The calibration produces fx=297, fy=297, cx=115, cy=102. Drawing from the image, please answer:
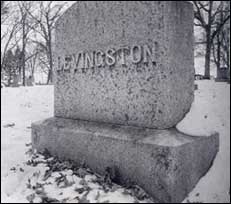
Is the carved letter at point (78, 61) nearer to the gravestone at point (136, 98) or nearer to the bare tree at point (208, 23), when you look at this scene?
the gravestone at point (136, 98)

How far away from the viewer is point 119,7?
11.8 feet

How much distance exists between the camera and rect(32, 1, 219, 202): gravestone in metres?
3.06

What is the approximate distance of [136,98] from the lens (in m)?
3.49

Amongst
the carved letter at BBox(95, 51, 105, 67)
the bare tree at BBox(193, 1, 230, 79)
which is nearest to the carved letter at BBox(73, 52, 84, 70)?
the carved letter at BBox(95, 51, 105, 67)

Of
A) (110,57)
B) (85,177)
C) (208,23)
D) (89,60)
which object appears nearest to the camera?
(85,177)

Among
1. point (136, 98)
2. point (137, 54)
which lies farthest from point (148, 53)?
point (136, 98)

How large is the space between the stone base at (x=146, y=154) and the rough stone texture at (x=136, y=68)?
19 cm

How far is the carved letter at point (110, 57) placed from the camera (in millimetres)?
3697

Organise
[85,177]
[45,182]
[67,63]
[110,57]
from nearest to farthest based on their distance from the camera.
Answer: [45,182] → [85,177] → [110,57] → [67,63]

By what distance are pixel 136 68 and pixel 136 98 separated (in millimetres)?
352

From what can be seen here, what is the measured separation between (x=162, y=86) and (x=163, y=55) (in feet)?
1.12

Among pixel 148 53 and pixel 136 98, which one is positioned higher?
pixel 148 53

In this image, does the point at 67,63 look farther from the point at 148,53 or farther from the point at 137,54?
the point at 148,53

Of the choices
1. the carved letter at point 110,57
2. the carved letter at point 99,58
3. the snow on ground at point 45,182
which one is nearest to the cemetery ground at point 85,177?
the snow on ground at point 45,182
